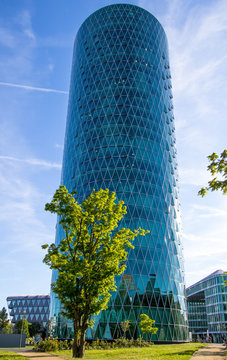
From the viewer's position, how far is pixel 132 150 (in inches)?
2319

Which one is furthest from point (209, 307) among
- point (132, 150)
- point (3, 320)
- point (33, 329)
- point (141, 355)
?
point (141, 355)

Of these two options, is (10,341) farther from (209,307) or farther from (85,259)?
(209,307)

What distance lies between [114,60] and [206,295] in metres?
100

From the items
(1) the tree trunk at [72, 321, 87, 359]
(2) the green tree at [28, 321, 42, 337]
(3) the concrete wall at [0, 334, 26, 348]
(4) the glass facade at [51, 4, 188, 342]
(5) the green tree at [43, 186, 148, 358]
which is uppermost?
(4) the glass facade at [51, 4, 188, 342]

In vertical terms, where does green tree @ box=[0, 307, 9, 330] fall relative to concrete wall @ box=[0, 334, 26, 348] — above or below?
below

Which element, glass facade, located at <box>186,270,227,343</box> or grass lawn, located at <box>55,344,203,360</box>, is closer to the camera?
grass lawn, located at <box>55,344,203,360</box>

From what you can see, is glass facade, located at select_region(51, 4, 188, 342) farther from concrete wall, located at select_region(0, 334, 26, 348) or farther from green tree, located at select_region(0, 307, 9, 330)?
green tree, located at select_region(0, 307, 9, 330)

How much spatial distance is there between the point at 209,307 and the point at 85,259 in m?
118

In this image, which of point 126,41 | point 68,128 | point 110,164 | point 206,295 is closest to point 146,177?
point 110,164

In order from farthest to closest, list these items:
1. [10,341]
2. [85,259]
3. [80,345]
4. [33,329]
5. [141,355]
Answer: [33,329] < [10,341] < [141,355] < [85,259] < [80,345]

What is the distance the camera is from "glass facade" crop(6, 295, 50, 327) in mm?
157375

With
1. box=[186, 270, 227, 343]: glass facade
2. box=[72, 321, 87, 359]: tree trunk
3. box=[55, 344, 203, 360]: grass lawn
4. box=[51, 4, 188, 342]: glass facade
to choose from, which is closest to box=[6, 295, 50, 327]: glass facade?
box=[186, 270, 227, 343]: glass facade

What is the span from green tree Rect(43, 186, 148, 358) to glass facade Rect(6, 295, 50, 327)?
152m

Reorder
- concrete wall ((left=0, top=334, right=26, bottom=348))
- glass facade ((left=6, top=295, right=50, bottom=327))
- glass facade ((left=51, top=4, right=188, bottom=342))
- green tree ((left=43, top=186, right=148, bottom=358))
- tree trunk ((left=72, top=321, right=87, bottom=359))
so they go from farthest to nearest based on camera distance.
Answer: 1. glass facade ((left=6, top=295, right=50, bottom=327))
2. glass facade ((left=51, top=4, right=188, bottom=342))
3. concrete wall ((left=0, top=334, right=26, bottom=348))
4. tree trunk ((left=72, top=321, right=87, bottom=359))
5. green tree ((left=43, top=186, right=148, bottom=358))
